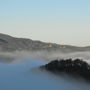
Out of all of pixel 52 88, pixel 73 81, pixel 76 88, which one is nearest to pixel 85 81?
pixel 73 81

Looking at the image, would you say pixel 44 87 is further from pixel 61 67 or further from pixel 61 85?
pixel 61 67

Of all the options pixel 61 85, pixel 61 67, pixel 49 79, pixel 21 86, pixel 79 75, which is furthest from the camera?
pixel 61 67

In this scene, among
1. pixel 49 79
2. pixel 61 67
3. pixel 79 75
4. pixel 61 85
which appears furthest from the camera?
pixel 61 67

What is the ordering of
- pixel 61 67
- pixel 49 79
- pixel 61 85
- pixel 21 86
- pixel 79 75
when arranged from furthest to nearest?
pixel 61 67 < pixel 79 75 < pixel 49 79 < pixel 61 85 < pixel 21 86

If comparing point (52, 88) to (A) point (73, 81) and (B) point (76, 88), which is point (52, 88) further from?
(A) point (73, 81)

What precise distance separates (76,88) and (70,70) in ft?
59.5

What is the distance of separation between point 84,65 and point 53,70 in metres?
9.72

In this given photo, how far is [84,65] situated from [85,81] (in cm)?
1048

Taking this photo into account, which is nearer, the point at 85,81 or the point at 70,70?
the point at 85,81

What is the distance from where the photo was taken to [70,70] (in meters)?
101

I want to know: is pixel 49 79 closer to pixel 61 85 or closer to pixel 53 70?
pixel 61 85

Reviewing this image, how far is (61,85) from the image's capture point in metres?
83.9

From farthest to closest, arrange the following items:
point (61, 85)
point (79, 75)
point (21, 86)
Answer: point (79, 75) → point (61, 85) → point (21, 86)

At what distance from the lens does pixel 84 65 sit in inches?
4008
